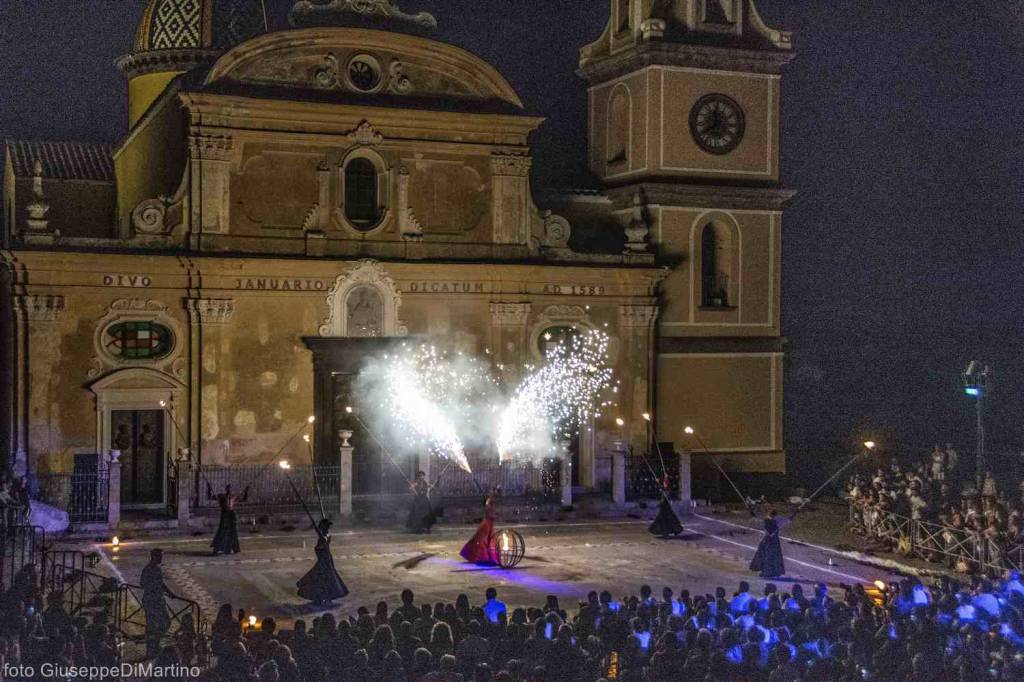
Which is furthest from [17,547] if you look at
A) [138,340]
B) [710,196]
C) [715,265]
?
[715,265]

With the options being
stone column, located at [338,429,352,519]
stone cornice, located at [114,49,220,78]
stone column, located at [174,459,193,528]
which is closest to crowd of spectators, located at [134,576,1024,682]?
stone column, located at [174,459,193,528]

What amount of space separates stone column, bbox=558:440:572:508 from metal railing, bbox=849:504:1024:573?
6.60 metres

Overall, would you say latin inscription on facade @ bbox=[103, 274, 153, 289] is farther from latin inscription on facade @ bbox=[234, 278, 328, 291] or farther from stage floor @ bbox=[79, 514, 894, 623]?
stage floor @ bbox=[79, 514, 894, 623]

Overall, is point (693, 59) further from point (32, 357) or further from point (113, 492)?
point (113, 492)

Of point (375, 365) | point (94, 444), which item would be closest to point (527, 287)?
point (375, 365)

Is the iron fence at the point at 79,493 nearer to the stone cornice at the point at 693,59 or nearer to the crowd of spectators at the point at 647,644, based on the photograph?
the crowd of spectators at the point at 647,644

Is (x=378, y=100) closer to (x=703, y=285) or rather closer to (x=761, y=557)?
(x=703, y=285)

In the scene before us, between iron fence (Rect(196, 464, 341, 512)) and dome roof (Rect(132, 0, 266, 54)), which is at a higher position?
dome roof (Rect(132, 0, 266, 54))

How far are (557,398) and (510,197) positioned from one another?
5254 mm

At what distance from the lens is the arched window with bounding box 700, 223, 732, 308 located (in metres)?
38.2

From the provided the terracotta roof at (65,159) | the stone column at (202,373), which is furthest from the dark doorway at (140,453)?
the terracotta roof at (65,159)

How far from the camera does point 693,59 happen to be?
3759 cm

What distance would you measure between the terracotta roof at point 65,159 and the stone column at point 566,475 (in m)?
14.9

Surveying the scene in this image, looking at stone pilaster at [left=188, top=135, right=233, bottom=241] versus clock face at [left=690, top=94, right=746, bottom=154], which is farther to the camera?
clock face at [left=690, top=94, right=746, bottom=154]
